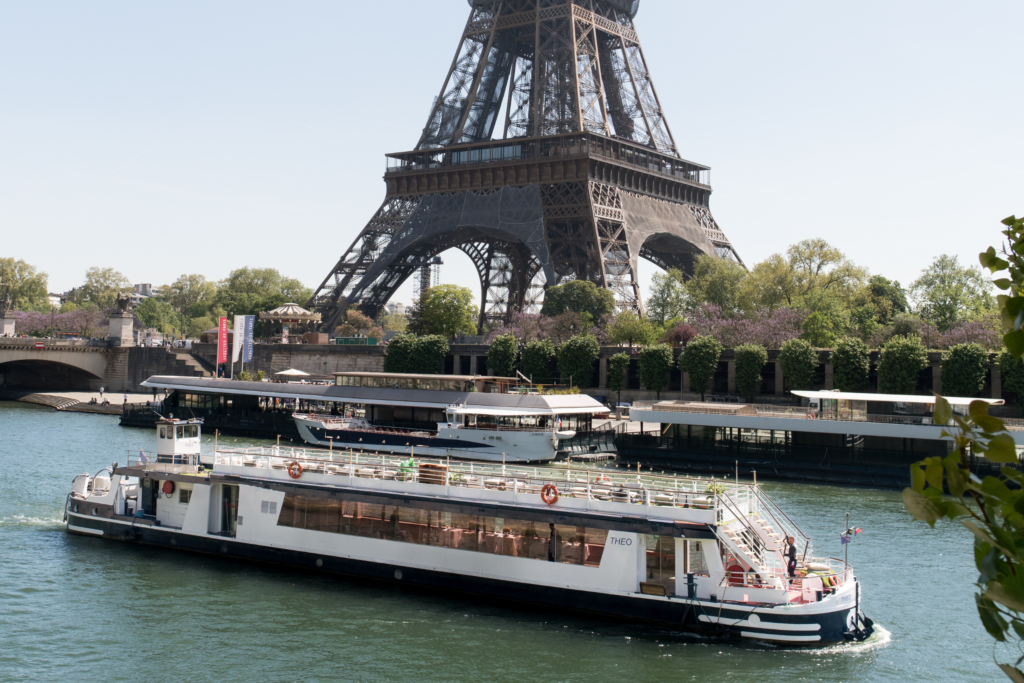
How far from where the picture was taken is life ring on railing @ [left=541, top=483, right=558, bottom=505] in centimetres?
2208

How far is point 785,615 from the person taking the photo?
63.6 ft

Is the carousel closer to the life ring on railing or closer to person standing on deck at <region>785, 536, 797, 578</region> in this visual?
the life ring on railing

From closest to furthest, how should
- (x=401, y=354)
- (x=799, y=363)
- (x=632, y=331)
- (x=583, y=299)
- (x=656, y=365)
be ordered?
(x=799, y=363) < (x=656, y=365) < (x=632, y=331) < (x=583, y=299) < (x=401, y=354)

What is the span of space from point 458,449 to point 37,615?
26.1 m

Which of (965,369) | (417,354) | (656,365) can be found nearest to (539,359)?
(656,365)

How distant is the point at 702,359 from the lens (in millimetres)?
60906

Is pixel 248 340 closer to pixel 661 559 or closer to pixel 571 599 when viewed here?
pixel 571 599

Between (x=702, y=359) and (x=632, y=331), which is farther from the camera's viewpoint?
(x=632, y=331)

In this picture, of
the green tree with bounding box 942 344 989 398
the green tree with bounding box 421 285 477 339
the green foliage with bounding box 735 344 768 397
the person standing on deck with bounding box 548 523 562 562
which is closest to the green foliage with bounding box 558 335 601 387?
the green foliage with bounding box 735 344 768 397

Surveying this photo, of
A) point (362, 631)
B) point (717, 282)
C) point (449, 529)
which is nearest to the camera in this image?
point (362, 631)

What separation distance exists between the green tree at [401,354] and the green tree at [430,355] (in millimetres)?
522

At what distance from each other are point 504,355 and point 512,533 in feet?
153

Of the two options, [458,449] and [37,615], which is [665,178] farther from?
[37,615]

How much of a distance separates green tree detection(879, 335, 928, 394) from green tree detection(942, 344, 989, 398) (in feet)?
4.70
